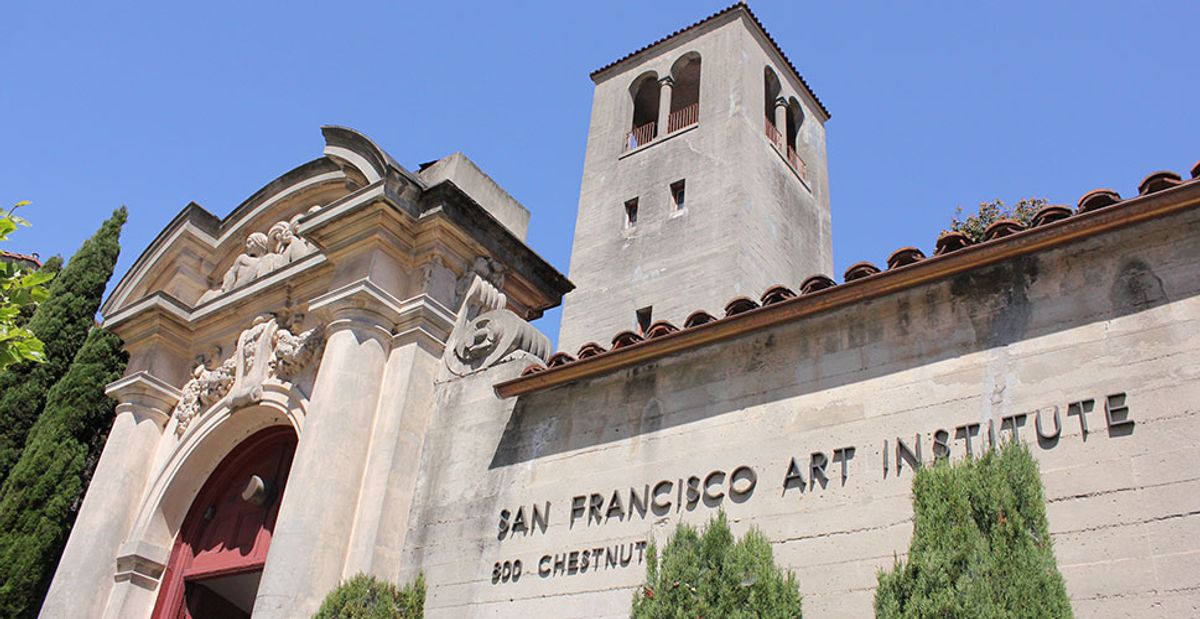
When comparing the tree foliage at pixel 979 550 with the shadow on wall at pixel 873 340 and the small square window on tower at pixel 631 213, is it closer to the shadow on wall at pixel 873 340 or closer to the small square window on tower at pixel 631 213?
the shadow on wall at pixel 873 340

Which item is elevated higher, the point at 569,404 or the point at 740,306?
the point at 740,306

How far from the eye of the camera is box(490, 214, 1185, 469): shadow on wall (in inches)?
230

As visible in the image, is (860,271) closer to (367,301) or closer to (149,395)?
(367,301)

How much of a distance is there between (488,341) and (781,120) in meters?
23.7

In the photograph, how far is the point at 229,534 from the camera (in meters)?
10.4

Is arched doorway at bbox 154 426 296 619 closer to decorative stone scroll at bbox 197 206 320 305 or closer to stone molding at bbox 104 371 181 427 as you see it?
stone molding at bbox 104 371 181 427

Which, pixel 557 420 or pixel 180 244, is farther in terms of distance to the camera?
pixel 180 244

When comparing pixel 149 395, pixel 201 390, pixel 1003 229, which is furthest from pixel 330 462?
pixel 1003 229

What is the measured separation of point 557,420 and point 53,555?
841cm

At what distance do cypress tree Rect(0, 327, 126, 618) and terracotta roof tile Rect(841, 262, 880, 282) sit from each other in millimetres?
10013

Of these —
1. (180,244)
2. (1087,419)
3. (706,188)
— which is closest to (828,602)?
(1087,419)

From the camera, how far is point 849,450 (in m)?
6.34

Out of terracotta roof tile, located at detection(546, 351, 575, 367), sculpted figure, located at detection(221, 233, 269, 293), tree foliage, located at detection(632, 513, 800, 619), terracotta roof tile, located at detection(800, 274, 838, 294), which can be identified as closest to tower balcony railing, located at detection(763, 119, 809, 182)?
sculpted figure, located at detection(221, 233, 269, 293)

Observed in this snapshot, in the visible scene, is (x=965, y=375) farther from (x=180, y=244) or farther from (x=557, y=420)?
(x=180, y=244)
